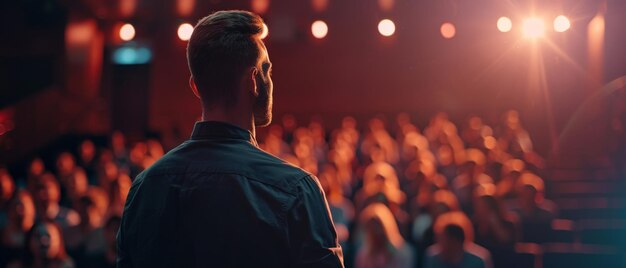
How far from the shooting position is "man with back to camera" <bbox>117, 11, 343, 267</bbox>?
57.8 inches

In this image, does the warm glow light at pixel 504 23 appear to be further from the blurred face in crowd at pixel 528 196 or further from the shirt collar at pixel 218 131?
the shirt collar at pixel 218 131

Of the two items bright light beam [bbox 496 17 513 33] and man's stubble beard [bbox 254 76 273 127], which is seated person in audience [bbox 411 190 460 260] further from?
man's stubble beard [bbox 254 76 273 127]

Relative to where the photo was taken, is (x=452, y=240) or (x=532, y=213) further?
(x=532, y=213)

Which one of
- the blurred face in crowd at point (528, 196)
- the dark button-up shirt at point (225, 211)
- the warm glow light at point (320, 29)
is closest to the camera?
the dark button-up shirt at point (225, 211)

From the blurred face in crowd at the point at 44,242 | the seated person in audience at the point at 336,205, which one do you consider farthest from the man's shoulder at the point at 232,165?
the seated person in audience at the point at 336,205

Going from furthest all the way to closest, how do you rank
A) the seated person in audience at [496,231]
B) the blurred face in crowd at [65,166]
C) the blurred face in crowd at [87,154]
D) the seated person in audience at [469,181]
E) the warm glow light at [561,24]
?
the blurred face in crowd at [87,154] → the blurred face in crowd at [65,166] → the seated person in audience at [469,181] → the warm glow light at [561,24] → the seated person in audience at [496,231]

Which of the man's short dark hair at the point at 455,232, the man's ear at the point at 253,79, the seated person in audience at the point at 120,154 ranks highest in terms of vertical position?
the man's ear at the point at 253,79

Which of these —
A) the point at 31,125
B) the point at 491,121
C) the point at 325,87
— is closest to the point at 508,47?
the point at 491,121

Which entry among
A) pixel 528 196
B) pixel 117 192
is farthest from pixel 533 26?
pixel 117 192

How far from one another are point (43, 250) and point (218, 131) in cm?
440

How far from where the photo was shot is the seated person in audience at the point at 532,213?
740 centimetres

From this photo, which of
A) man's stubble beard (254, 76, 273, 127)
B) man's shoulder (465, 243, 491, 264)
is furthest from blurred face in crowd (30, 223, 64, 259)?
man's stubble beard (254, 76, 273, 127)

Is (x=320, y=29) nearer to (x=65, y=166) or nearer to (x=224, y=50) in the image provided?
(x=65, y=166)

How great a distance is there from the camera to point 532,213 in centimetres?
754
